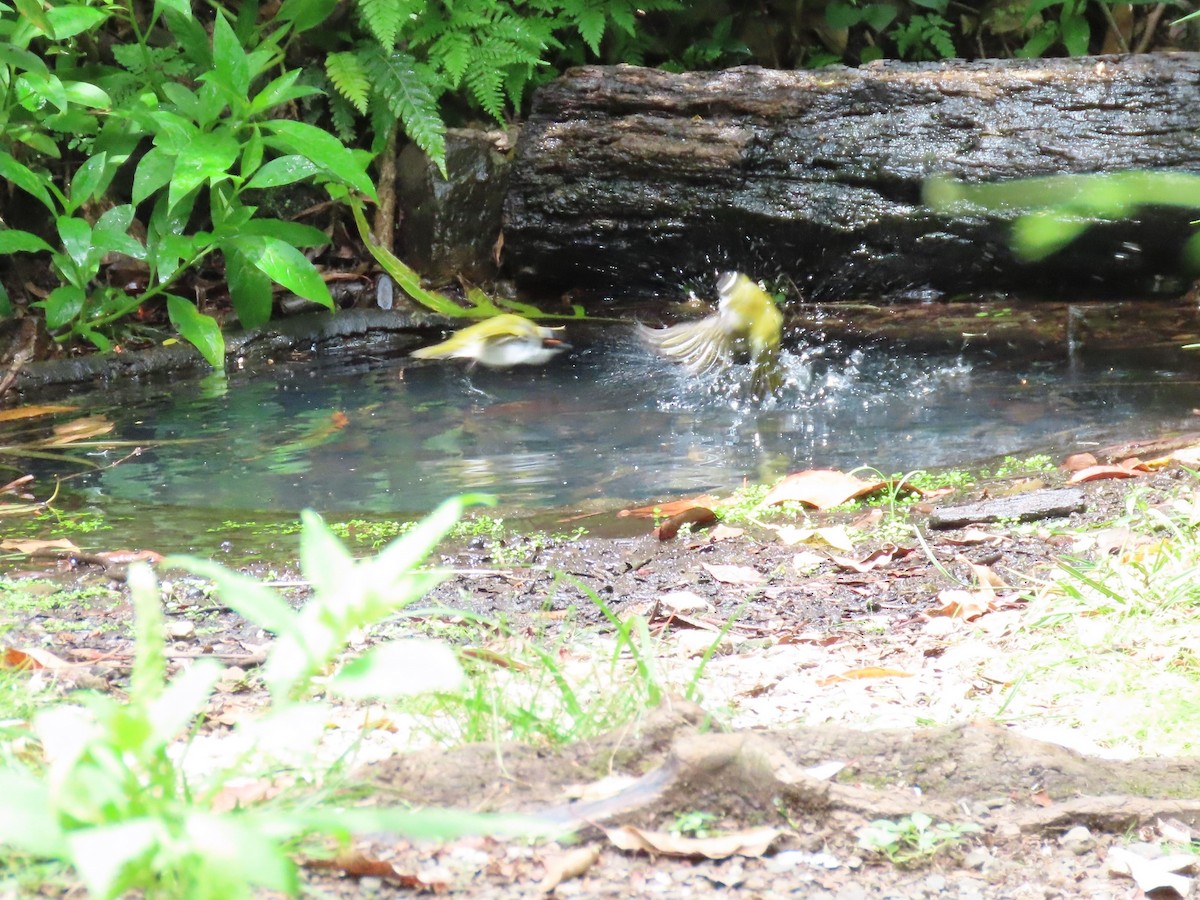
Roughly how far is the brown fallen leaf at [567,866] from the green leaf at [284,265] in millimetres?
4355

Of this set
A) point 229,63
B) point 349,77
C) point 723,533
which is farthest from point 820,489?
point 349,77

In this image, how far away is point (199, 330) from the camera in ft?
17.7

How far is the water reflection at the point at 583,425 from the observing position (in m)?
4.07

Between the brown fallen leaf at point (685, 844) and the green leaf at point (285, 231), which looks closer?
the brown fallen leaf at point (685, 844)

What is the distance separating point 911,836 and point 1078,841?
215mm

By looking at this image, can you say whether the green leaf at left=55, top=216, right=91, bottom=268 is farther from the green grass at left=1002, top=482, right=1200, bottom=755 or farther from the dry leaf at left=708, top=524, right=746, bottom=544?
the green grass at left=1002, top=482, right=1200, bottom=755

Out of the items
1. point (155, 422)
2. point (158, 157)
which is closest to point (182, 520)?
point (155, 422)

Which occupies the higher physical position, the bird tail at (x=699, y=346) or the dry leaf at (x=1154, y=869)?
the bird tail at (x=699, y=346)

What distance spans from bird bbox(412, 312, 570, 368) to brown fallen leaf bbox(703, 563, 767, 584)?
3.24 m

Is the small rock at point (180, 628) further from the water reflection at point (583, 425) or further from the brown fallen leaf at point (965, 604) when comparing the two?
the brown fallen leaf at point (965, 604)

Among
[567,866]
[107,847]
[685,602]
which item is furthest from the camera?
[685,602]

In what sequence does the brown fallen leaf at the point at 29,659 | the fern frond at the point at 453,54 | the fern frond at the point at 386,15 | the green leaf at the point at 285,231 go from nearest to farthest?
1. the brown fallen leaf at the point at 29,659
2. the green leaf at the point at 285,231
3. the fern frond at the point at 386,15
4. the fern frond at the point at 453,54

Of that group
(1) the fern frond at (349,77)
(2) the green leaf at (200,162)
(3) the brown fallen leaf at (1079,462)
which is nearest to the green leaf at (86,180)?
(2) the green leaf at (200,162)

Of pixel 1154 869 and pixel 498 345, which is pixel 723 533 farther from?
pixel 498 345
